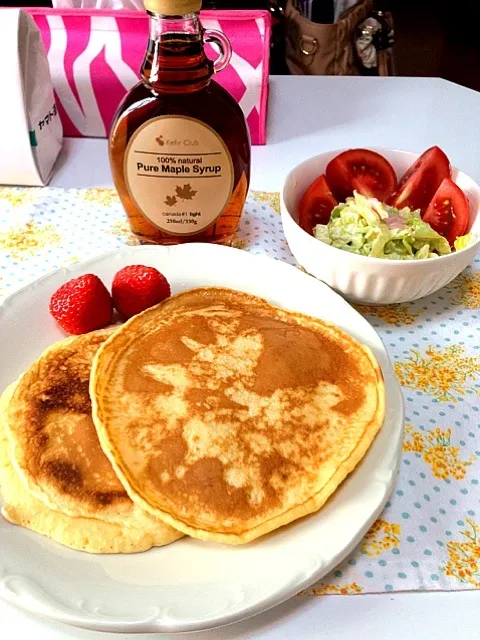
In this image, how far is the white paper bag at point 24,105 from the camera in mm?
1387

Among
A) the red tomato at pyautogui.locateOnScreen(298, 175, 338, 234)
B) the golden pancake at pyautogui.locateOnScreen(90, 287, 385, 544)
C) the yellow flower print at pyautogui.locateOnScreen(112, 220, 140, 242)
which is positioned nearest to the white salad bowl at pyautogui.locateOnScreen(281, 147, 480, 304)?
the red tomato at pyautogui.locateOnScreen(298, 175, 338, 234)

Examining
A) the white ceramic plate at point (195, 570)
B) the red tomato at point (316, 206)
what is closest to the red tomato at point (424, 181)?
the red tomato at point (316, 206)

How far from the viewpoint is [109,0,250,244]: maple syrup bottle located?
1.13 meters

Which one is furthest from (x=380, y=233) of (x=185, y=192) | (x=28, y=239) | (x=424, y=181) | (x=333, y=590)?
(x=28, y=239)

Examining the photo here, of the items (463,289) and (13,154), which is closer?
(463,289)

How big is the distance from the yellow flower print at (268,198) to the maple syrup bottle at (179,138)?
222 millimetres

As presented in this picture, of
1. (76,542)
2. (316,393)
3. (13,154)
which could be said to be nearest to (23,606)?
(76,542)

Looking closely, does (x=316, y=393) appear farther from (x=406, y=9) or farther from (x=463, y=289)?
(x=406, y=9)

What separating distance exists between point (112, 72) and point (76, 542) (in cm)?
126

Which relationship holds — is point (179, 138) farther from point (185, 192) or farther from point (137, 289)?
point (137, 289)

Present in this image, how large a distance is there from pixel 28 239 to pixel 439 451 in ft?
3.20

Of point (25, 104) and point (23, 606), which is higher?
point (25, 104)

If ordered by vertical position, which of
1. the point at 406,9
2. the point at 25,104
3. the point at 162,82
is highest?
the point at 162,82

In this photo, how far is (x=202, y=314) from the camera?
3.44ft
